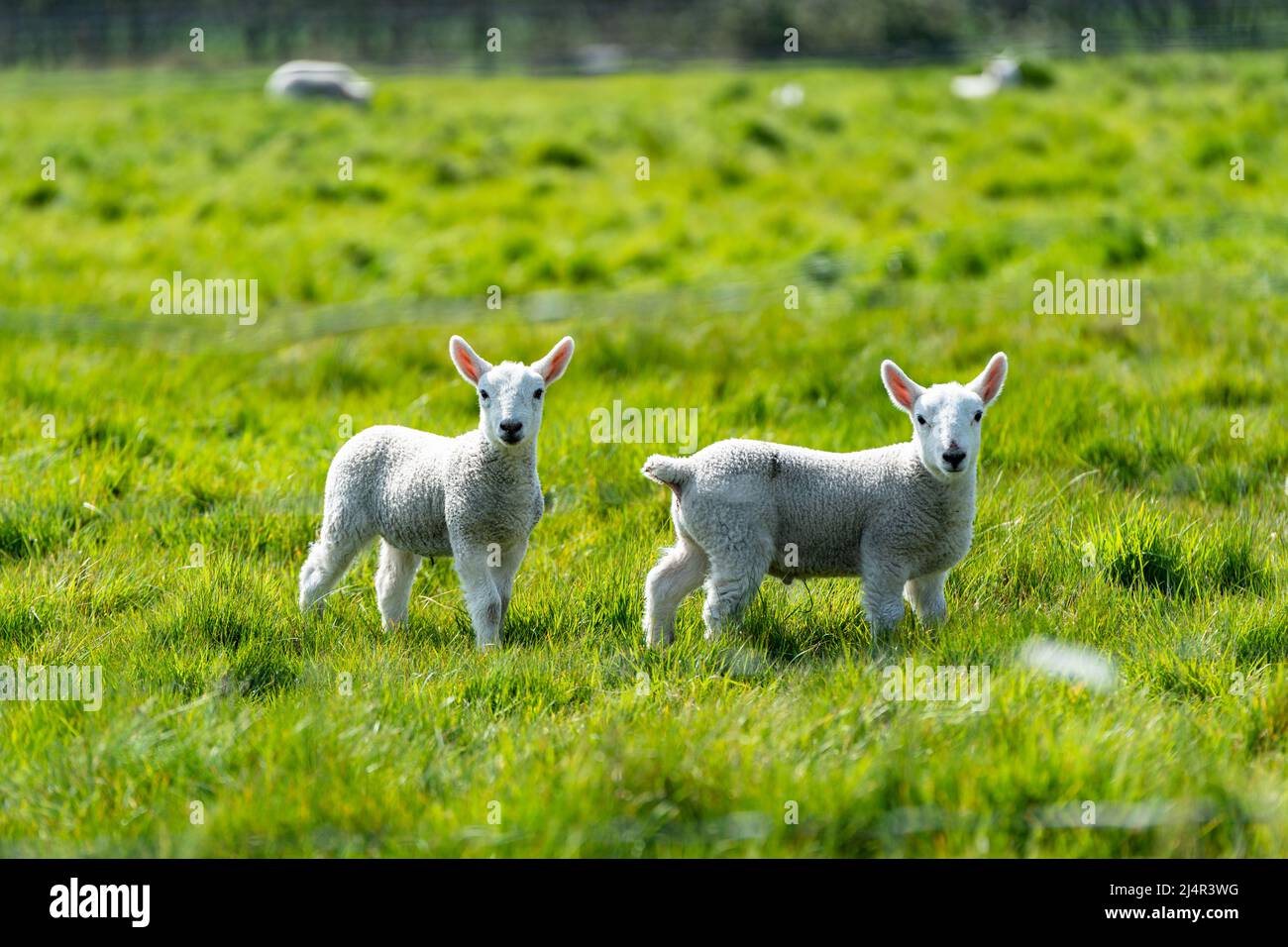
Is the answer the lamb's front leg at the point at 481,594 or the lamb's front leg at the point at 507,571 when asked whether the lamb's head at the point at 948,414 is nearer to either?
the lamb's front leg at the point at 507,571

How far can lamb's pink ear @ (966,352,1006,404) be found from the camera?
5.00 metres

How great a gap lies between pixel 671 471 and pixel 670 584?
0.43m

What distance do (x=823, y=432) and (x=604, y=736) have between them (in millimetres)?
3414

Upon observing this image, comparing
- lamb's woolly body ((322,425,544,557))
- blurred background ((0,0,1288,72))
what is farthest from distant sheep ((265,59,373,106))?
lamb's woolly body ((322,425,544,557))

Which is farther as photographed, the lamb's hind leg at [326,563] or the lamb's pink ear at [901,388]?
the lamb's hind leg at [326,563]

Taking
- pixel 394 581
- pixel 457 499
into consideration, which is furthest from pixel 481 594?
pixel 394 581

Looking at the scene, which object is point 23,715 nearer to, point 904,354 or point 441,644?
point 441,644

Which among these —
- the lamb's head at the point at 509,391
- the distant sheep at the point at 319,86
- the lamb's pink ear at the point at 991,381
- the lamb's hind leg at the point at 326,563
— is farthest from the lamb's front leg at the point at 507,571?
the distant sheep at the point at 319,86

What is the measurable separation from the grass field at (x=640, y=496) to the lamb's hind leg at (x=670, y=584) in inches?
5.5

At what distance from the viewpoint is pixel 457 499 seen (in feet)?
16.9

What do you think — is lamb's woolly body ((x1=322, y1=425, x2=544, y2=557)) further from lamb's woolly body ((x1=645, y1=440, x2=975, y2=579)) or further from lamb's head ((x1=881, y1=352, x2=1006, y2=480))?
lamb's head ((x1=881, y1=352, x2=1006, y2=480))

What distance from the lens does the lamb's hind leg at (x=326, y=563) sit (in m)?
5.45

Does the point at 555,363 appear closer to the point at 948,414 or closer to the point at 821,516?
the point at 821,516

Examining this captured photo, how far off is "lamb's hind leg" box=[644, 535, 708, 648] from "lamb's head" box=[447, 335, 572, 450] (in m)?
0.66
